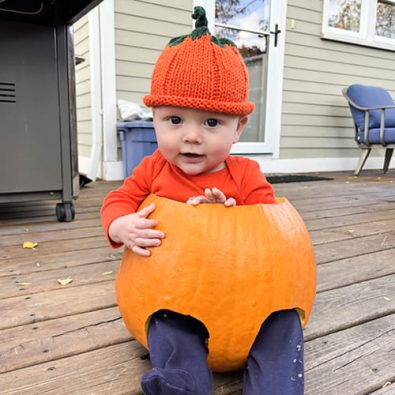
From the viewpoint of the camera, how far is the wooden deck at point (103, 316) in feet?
2.77

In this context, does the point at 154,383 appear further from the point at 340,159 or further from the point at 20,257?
the point at 340,159

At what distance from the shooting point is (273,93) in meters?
4.62

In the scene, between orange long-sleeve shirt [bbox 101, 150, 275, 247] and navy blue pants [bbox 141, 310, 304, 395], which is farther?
orange long-sleeve shirt [bbox 101, 150, 275, 247]

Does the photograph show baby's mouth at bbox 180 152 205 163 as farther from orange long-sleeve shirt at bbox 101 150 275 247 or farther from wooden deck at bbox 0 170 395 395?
wooden deck at bbox 0 170 395 395

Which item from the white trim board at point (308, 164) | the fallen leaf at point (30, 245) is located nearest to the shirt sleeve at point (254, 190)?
the fallen leaf at point (30, 245)

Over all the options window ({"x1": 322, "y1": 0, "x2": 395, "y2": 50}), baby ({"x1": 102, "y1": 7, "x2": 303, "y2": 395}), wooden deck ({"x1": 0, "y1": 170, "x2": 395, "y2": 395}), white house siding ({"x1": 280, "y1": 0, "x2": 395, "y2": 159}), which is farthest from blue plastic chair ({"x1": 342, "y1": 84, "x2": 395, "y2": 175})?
baby ({"x1": 102, "y1": 7, "x2": 303, "y2": 395})

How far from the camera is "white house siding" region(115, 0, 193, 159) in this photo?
12.0 feet

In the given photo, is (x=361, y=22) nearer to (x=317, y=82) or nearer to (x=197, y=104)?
(x=317, y=82)

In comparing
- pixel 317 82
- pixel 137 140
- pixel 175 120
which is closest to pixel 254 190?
pixel 175 120

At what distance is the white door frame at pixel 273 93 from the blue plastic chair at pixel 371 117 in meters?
0.80

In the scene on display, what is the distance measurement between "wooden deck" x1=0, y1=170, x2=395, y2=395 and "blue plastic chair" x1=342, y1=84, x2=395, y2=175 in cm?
243

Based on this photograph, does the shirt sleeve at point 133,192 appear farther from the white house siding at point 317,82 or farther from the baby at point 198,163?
the white house siding at point 317,82

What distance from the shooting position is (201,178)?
965 millimetres

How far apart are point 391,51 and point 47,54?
16.4 feet
